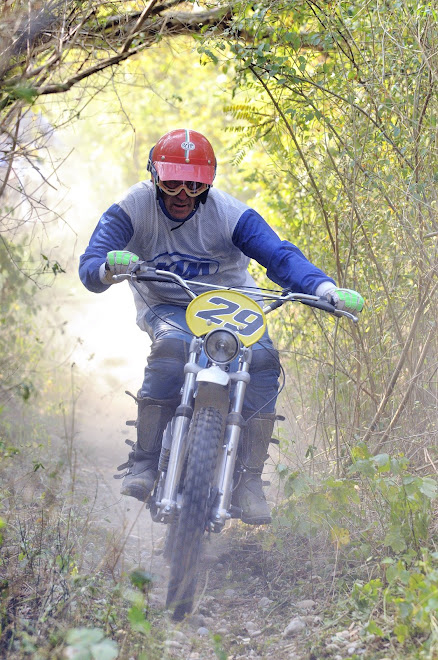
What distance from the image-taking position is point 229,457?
3770 mm

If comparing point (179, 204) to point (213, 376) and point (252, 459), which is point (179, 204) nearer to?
point (213, 376)

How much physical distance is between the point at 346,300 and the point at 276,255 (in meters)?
0.66

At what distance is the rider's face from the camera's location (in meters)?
4.44

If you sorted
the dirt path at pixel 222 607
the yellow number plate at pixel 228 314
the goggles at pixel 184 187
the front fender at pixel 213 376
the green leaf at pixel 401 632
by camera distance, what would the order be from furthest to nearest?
1. the goggles at pixel 184 187
2. the yellow number plate at pixel 228 314
3. the front fender at pixel 213 376
4. the dirt path at pixel 222 607
5. the green leaf at pixel 401 632

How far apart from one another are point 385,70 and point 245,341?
1.77m

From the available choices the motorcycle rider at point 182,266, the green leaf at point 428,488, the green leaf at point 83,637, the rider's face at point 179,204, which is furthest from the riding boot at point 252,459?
the green leaf at point 83,637

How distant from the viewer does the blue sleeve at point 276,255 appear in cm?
417

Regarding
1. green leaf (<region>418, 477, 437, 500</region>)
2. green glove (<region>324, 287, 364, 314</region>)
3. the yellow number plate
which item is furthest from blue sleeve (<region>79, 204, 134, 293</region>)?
green leaf (<region>418, 477, 437, 500</region>)

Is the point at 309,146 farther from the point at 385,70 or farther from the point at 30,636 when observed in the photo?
the point at 30,636

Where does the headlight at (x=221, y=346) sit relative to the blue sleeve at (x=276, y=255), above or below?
below

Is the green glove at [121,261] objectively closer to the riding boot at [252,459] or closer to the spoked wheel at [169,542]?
the riding boot at [252,459]

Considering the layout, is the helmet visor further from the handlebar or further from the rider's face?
the handlebar

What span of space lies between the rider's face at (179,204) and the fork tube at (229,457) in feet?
3.26

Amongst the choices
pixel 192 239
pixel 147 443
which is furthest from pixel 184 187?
pixel 147 443
